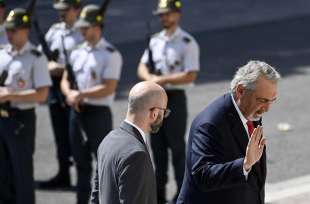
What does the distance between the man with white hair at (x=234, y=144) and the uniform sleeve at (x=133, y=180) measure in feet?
1.83

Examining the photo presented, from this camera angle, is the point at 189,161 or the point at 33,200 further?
the point at 33,200

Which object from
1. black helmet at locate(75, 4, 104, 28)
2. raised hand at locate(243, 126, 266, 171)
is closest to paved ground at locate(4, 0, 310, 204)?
black helmet at locate(75, 4, 104, 28)

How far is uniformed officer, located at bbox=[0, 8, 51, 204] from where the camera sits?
9.58 metres

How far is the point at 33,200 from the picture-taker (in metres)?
9.76

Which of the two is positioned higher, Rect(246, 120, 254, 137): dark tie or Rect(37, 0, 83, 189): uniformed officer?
Rect(246, 120, 254, 137): dark tie

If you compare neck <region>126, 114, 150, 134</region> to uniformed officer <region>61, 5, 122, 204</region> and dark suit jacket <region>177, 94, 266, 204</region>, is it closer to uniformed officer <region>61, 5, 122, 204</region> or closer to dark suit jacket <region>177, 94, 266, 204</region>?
dark suit jacket <region>177, 94, 266, 204</region>

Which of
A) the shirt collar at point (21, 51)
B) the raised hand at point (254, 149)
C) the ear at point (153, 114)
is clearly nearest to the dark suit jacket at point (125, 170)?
the ear at point (153, 114)

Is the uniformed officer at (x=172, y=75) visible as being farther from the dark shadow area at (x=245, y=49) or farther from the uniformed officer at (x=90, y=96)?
the dark shadow area at (x=245, y=49)

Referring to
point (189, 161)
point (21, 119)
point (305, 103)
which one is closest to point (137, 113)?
point (189, 161)

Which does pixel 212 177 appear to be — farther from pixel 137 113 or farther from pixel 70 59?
pixel 70 59

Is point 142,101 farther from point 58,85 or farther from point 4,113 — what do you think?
point 58,85

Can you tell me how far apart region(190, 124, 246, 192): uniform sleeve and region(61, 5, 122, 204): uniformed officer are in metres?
3.69

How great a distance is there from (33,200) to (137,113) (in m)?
4.09

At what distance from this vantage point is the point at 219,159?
6.26 metres
